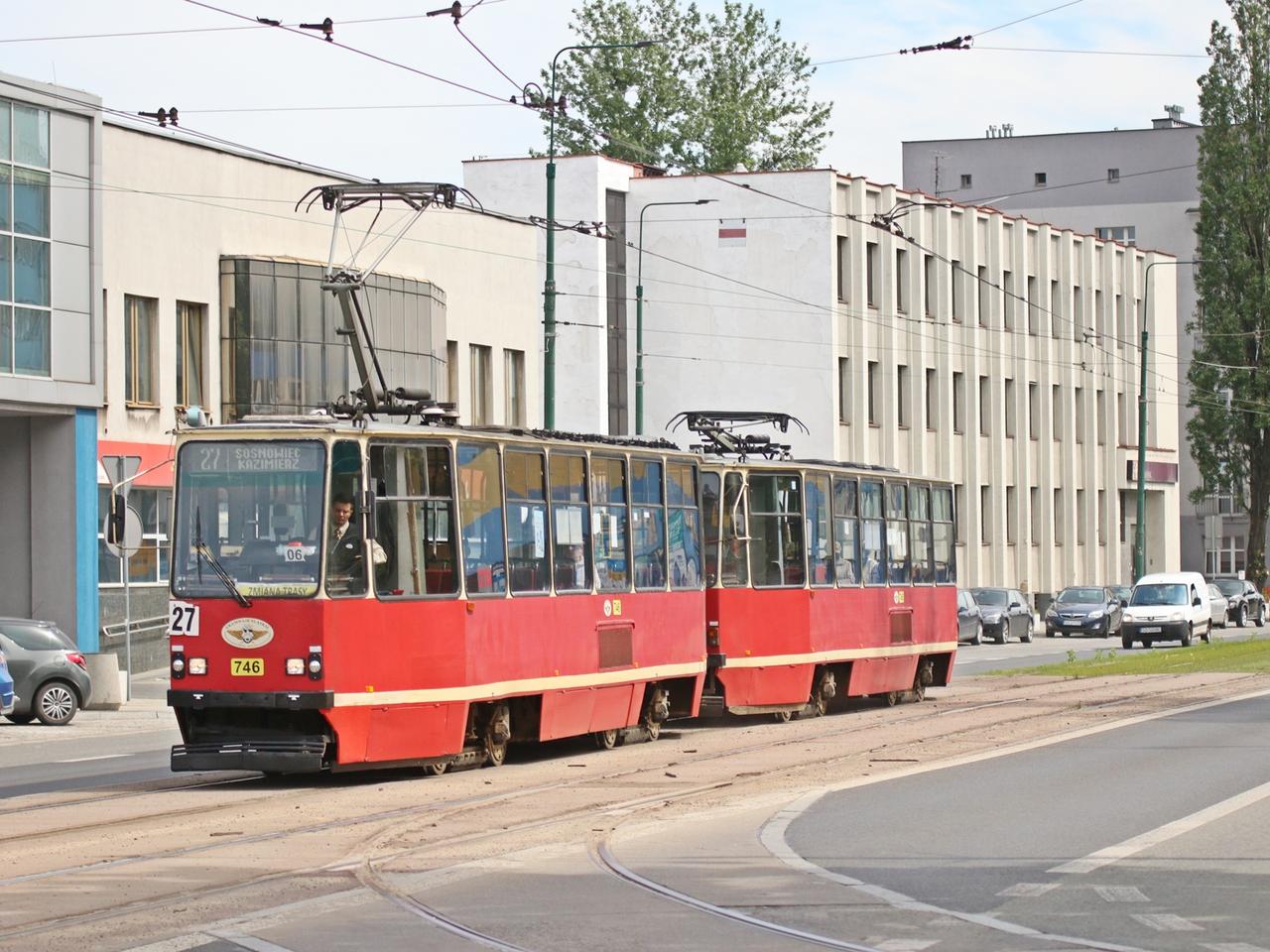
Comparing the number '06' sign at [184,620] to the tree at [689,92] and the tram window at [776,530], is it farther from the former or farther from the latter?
the tree at [689,92]

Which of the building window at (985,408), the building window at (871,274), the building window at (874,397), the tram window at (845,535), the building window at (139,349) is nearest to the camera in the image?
the tram window at (845,535)

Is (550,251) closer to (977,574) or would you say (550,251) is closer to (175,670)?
(175,670)

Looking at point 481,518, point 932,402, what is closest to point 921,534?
point 481,518

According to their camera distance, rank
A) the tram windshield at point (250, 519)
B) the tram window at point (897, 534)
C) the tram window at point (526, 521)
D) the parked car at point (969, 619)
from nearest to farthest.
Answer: the tram windshield at point (250, 519), the tram window at point (526, 521), the tram window at point (897, 534), the parked car at point (969, 619)

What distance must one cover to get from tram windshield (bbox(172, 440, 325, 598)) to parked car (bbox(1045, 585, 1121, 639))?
42792 millimetres

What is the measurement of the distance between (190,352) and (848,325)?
25.5 m

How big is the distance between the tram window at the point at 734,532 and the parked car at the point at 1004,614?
30836mm

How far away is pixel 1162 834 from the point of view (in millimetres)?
12992

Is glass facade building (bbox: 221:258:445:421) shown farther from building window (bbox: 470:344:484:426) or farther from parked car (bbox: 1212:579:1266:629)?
parked car (bbox: 1212:579:1266:629)

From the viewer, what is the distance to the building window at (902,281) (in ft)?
208

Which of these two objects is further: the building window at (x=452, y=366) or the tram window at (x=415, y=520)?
the building window at (x=452, y=366)

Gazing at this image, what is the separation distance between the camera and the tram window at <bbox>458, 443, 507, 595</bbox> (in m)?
17.7

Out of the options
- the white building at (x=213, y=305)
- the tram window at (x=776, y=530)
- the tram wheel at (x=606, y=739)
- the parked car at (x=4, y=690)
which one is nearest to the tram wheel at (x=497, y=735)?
the tram wheel at (x=606, y=739)

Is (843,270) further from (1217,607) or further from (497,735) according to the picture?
(497,735)
